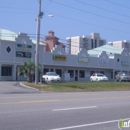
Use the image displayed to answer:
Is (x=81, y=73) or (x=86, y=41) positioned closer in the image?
(x=81, y=73)

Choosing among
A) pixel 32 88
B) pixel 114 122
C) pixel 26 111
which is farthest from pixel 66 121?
pixel 32 88

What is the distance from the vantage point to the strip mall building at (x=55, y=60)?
163 feet

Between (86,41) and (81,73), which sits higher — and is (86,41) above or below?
above

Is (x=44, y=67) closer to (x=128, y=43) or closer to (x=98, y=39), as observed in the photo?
(x=98, y=39)

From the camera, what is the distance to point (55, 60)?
56.2 m

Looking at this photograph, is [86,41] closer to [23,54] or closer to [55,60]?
[55,60]

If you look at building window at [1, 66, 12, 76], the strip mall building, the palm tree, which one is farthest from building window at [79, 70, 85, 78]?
the palm tree

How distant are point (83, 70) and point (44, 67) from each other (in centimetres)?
997

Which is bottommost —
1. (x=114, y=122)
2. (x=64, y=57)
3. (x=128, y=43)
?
(x=114, y=122)

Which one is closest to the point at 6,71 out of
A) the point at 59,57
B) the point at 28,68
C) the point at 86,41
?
the point at 59,57

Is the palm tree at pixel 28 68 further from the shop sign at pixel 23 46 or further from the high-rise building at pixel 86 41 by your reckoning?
the high-rise building at pixel 86 41

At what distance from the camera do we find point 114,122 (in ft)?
36.8

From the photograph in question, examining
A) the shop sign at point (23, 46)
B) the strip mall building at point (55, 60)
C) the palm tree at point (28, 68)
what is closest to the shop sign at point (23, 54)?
the strip mall building at point (55, 60)

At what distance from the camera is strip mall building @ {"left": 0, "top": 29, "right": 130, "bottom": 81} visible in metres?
49.6
